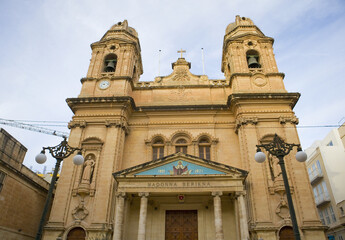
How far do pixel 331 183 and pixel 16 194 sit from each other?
31.3 metres

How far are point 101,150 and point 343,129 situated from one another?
2705cm

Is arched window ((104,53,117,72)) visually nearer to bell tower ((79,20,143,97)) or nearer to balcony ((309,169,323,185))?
bell tower ((79,20,143,97))

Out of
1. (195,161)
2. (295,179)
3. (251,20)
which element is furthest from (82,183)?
(251,20)

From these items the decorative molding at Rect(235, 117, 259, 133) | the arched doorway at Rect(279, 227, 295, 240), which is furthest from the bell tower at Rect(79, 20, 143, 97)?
the arched doorway at Rect(279, 227, 295, 240)

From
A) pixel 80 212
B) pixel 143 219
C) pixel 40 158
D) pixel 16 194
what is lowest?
pixel 143 219

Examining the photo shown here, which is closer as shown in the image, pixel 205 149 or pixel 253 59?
pixel 205 149

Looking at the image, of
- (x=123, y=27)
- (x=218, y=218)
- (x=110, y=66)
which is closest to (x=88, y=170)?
(x=218, y=218)

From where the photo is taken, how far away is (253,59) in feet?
80.2

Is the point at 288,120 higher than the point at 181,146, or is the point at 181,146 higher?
the point at 288,120

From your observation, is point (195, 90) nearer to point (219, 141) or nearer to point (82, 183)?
point (219, 141)

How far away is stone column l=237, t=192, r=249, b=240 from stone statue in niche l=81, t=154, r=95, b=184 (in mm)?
9747

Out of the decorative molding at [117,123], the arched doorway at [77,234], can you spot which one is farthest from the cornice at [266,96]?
the arched doorway at [77,234]

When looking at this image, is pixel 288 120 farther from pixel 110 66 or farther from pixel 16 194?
pixel 16 194

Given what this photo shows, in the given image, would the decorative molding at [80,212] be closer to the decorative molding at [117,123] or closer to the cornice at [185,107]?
the decorative molding at [117,123]
